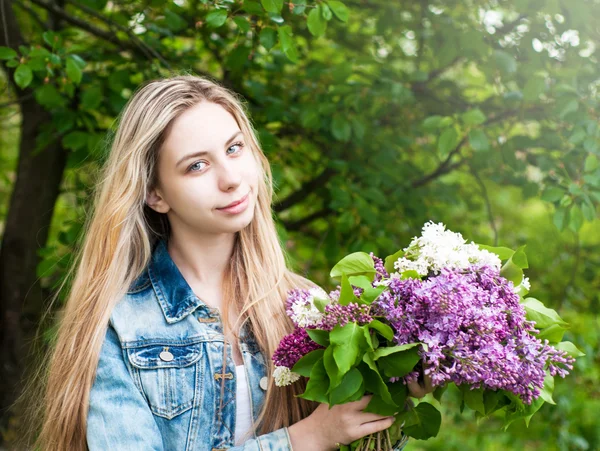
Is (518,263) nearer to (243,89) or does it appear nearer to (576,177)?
(576,177)

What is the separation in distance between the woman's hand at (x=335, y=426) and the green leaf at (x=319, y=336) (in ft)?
0.72

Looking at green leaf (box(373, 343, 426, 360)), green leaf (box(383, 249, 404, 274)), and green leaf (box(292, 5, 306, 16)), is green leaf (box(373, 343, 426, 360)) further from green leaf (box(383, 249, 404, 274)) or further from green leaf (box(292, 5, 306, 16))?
green leaf (box(292, 5, 306, 16))

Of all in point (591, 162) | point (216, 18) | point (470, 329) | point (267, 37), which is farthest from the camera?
point (591, 162)

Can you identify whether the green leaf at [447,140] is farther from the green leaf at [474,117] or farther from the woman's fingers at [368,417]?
the woman's fingers at [368,417]

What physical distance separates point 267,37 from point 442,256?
4.00 feet

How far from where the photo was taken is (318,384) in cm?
161

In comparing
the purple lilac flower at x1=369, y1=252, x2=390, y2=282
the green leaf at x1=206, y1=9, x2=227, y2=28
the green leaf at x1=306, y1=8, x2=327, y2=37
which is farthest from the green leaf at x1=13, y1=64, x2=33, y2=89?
the purple lilac flower at x1=369, y1=252, x2=390, y2=282

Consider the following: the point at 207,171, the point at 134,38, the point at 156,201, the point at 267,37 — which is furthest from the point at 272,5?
the point at 134,38

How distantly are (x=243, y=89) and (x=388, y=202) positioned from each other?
101 cm

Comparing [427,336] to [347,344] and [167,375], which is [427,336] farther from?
[167,375]

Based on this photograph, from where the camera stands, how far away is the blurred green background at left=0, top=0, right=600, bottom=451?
2.78m

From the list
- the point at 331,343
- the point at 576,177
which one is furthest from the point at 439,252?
the point at 576,177

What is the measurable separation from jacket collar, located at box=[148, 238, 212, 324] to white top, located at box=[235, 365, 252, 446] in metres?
0.25

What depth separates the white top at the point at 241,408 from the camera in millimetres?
2023
